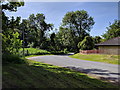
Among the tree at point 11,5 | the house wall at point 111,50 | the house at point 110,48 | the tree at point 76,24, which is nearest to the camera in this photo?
Answer: the tree at point 11,5

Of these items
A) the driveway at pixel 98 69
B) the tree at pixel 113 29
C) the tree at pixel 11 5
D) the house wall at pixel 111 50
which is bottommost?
the driveway at pixel 98 69

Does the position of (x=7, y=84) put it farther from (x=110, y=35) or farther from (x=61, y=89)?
(x=110, y=35)

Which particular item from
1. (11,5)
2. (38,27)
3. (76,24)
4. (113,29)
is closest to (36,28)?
(38,27)

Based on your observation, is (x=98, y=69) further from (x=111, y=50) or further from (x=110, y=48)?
(x=110, y=48)

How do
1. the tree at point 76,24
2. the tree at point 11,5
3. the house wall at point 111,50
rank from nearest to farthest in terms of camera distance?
the tree at point 11,5 → the house wall at point 111,50 → the tree at point 76,24

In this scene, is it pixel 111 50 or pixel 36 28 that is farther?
pixel 36 28

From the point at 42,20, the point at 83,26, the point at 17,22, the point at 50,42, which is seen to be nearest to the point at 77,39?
the point at 83,26

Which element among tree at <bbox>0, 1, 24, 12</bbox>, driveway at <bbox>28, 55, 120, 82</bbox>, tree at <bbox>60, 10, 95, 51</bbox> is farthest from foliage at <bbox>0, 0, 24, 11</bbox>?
tree at <bbox>60, 10, 95, 51</bbox>

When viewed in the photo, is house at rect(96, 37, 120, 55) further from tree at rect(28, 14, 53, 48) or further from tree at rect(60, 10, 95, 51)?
tree at rect(28, 14, 53, 48)

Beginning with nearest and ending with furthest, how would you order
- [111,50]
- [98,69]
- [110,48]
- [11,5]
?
[11,5], [98,69], [111,50], [110,48]

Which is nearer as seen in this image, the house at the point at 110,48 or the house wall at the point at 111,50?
the house wall at the point at 111,50

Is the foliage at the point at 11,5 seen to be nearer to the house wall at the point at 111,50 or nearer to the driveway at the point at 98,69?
the driveway at the point at 98,69

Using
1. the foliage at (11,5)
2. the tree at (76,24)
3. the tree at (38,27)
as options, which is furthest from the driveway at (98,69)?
the tree at (38,27)

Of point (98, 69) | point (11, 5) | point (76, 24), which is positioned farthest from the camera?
point (76, 24)
